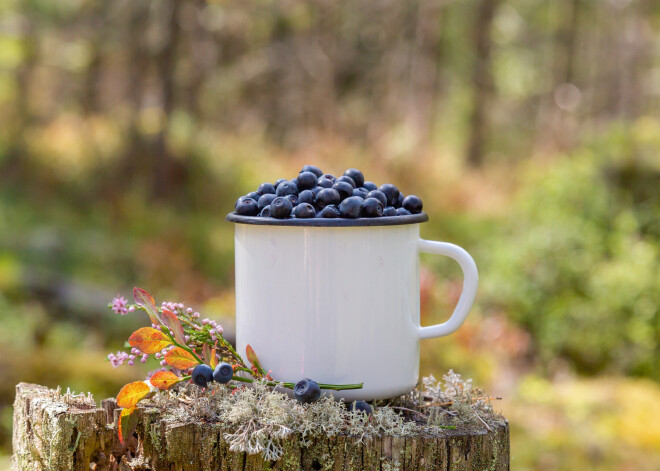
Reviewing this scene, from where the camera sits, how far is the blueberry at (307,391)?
4.49 ft

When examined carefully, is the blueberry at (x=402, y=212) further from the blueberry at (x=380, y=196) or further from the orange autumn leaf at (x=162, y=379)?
the orange autumn leaf at (x=162, y=379)

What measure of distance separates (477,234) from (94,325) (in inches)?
162

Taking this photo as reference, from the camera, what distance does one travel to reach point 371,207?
141 cm

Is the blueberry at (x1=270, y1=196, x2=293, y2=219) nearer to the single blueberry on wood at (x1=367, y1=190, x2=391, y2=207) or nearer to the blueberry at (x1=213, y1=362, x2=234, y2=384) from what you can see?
the single blueberry on wood at (x1=367, y1=190, x2=391, y2=207)

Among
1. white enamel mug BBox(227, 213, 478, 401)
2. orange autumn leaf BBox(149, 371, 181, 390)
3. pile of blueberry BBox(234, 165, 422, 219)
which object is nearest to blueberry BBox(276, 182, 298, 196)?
pile of blueberry BBox(234, 165, 422, 219)

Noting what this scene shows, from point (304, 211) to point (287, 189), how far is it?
0.11 metres

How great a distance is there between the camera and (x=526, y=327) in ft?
20.3

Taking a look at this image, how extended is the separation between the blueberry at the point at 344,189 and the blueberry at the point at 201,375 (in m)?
0.46

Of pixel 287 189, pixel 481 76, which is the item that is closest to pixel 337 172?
pixel 481 76

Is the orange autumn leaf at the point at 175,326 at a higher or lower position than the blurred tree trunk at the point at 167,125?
lower

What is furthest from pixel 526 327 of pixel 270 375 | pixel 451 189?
pixel 270 375

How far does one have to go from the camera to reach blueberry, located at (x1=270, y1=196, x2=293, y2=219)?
4.62 ft

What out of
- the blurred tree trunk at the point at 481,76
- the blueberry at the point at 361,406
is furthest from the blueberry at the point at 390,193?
the blurred tree trunk at the point at 481,76

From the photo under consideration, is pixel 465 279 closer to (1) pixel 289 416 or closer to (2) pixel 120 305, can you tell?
(1) pixel 289 416
